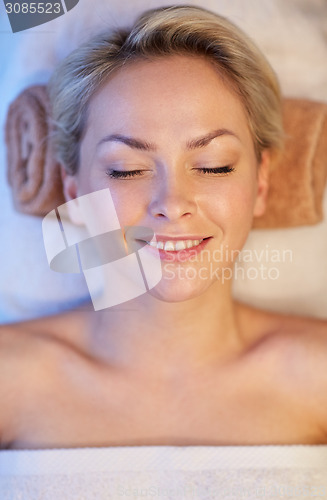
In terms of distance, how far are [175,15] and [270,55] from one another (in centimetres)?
31

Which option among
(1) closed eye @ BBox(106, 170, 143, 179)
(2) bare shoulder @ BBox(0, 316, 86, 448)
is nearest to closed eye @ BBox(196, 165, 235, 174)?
(1) closed eye @ BBox(106, 170, 143, 179)

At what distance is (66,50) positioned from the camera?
1158mm

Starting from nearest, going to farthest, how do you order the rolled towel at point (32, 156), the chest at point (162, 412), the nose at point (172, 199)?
the nose at point (172, 199)
the chest at point (162, 412)
the rolled towel at point (32, 156)

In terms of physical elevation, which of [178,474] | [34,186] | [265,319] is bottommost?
[178,474]

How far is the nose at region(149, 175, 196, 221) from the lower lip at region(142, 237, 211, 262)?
0.21 feet

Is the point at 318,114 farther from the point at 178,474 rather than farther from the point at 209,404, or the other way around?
the point at 178,474

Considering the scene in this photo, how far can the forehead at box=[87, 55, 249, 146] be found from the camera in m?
0.91

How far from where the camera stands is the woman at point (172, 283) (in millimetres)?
919

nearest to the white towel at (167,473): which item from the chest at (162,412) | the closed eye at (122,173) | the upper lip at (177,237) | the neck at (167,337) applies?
the chest at (162,412)

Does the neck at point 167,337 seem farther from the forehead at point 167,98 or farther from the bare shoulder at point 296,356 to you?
the forehead at point 167,98

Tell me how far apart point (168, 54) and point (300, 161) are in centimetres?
39

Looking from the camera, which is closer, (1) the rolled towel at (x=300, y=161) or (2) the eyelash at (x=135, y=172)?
(2) the eyelash at (x=135, y=172)

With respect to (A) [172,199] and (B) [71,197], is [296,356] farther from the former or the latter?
(B) [71,197]

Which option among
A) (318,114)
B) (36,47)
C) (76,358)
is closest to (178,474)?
(76,358)
